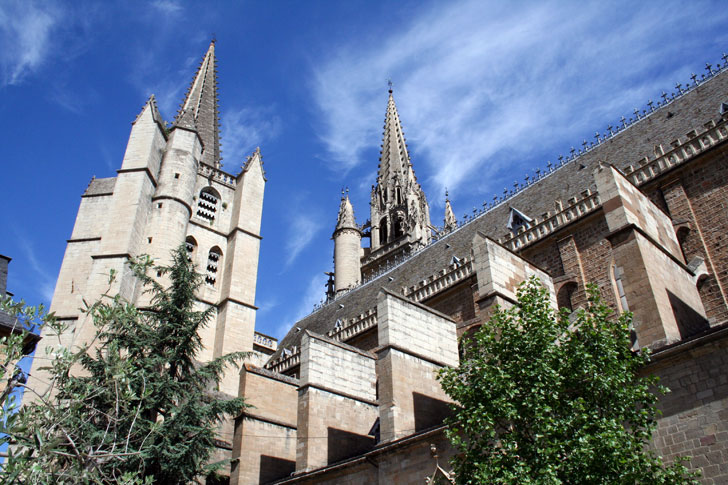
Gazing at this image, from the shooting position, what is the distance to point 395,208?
4350 centimetres

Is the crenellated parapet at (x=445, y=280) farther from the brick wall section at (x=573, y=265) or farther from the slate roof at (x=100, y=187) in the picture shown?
the slate roof at (x=100, y=187)

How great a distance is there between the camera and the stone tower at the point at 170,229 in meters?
23.2

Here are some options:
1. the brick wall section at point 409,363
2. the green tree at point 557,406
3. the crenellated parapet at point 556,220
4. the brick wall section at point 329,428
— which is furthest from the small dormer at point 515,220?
the green tree at point 557,406

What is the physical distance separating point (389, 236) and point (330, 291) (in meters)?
5.41

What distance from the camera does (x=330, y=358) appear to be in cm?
1745

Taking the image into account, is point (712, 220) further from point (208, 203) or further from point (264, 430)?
point (208, 203)

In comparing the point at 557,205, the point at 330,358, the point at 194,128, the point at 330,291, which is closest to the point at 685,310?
the point at 557,205

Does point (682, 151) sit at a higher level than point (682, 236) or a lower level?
higher

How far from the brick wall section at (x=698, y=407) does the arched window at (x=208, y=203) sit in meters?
21.9

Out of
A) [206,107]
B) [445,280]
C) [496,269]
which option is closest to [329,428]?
[496,269]

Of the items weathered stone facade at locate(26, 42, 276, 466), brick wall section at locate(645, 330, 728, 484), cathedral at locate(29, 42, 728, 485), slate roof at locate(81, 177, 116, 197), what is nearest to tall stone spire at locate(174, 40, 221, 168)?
cathedral at locate(29, 42, 728, 485)

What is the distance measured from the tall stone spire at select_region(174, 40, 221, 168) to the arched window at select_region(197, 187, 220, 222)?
2.33m

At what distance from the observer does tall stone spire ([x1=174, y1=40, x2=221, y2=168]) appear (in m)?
32.2

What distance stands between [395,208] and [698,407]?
3483 centimetres
